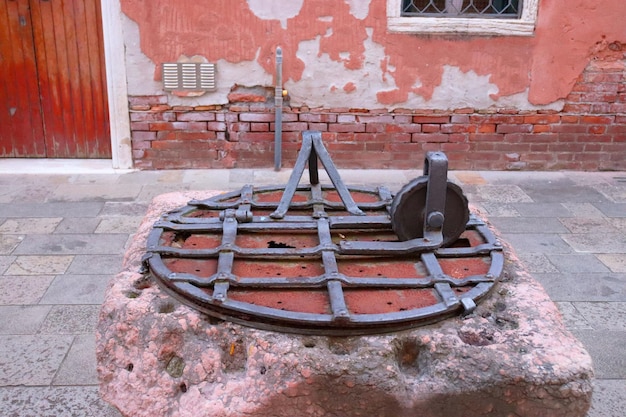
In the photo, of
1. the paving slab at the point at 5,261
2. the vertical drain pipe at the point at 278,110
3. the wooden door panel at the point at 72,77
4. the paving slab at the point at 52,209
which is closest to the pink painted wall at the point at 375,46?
the vertical drain pipe at the point at 278,110

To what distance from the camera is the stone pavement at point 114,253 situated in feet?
9.60

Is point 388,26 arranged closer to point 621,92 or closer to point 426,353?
point 621,92

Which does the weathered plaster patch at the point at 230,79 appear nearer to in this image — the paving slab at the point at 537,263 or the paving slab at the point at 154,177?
the paving slab at the point at 154,177

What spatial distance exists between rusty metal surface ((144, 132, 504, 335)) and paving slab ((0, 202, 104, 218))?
2.37 metres

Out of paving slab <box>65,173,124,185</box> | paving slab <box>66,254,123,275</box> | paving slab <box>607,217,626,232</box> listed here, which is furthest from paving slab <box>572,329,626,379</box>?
paving slab <box>65,173,124,185</box>

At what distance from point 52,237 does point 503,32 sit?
13.0ft

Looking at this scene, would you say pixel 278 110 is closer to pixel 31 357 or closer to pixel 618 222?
pixel 618 222

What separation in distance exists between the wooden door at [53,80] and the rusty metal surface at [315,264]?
349cm

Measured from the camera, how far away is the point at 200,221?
2.56m

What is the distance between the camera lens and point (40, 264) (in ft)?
13.1

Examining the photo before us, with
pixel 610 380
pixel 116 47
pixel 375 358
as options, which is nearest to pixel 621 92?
pixel 610 380

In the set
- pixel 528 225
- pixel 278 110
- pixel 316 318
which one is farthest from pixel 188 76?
pixel 316 318

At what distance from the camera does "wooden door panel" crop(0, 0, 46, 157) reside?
5.56 metres

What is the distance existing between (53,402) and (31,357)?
1.32 ft
